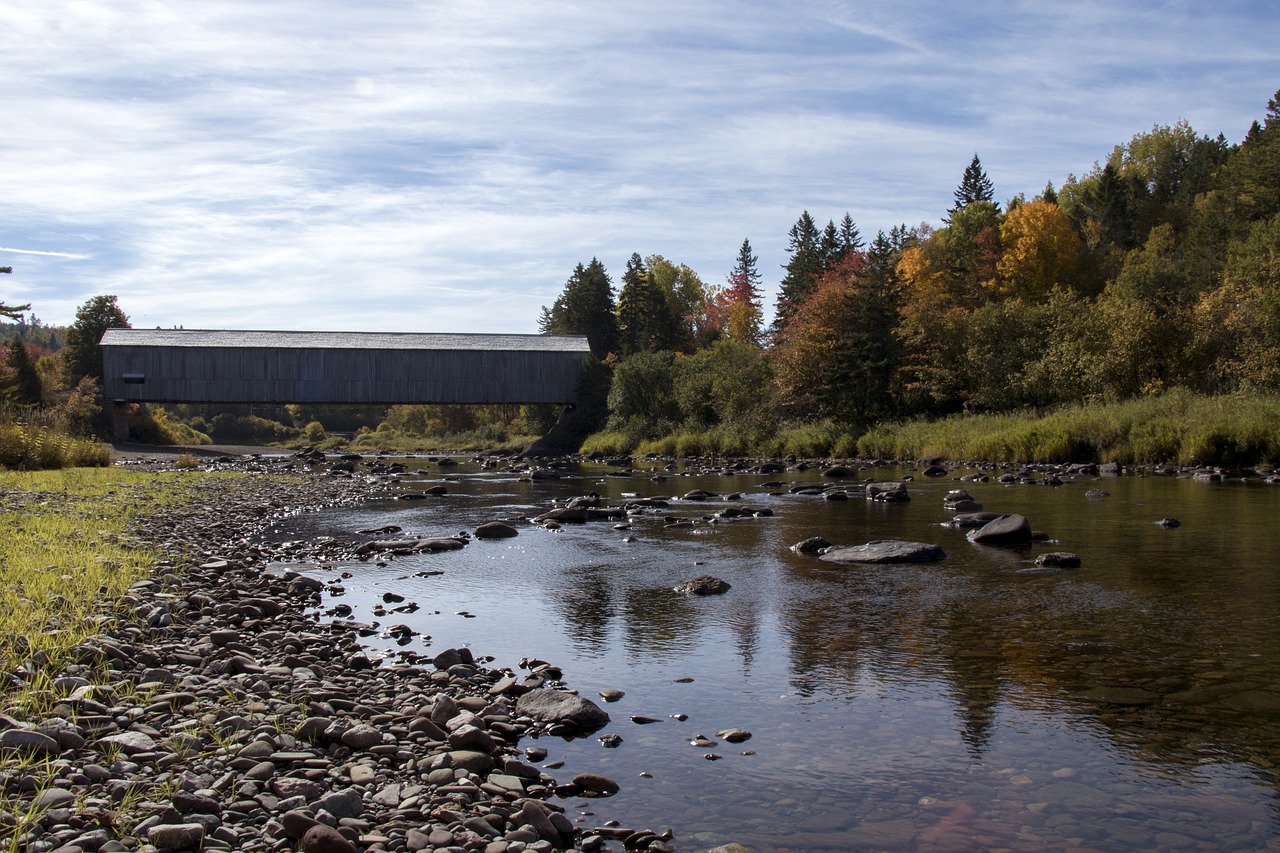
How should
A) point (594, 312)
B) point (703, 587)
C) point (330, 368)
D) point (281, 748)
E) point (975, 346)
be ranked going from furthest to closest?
point (594, 312) → point (330, 368) → point (975, 346) → point (703, 587) → point (281, 748)

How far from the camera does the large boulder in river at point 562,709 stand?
638cm

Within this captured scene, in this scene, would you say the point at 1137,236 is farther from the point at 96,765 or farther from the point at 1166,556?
the point at 96,765

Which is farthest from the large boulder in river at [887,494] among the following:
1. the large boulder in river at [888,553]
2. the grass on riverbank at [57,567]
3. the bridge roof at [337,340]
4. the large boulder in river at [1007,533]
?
the bridge roof at [337,340]

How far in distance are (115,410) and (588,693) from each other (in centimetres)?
5333

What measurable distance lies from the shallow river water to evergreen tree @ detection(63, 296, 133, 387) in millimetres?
49489

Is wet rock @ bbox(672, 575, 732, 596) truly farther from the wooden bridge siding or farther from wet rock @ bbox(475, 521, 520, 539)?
the wooden bridge siding

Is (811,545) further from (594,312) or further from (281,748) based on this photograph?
(594,312)

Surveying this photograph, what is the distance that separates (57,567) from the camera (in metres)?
9.20

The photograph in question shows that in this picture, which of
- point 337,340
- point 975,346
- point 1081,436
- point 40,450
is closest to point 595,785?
point 40,450

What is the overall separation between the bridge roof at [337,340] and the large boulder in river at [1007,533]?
43.5 metres

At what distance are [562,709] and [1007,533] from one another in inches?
385

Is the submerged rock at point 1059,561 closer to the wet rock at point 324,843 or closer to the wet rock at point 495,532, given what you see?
the wet rock at point 495,532

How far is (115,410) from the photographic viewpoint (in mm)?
52312

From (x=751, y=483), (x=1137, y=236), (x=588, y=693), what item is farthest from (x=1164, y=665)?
(x=1137, y=236)
